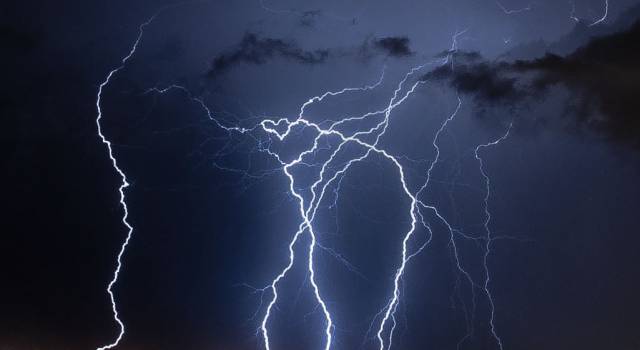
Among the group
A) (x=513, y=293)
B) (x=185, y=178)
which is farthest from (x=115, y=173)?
(x=513, y=293)

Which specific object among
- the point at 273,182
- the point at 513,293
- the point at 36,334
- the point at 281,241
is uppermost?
the point at 273,182

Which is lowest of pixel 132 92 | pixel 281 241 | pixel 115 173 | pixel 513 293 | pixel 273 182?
pixel 513 293

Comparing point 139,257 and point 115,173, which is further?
point 115,173

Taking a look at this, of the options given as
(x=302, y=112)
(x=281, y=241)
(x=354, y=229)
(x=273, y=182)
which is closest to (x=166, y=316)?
(x=281, y=241)

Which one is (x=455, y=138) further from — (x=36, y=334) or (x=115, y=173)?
(x=36, y=334)

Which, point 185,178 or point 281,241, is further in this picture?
point 185,178

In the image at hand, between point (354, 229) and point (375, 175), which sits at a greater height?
point (375, 175)

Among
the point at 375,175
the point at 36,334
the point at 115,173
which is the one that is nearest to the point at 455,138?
the point at 375,175

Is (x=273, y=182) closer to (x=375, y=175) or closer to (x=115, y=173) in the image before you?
(x=375, y=175)

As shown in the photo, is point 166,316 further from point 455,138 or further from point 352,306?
point 455,138
